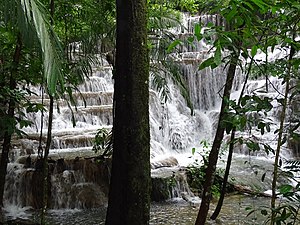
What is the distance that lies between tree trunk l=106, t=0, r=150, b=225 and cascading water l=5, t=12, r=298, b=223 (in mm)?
521

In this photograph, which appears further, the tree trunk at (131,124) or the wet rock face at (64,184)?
the wet rock face at (64,184)

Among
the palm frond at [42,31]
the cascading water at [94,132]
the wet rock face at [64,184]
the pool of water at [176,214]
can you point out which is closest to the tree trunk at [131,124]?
the cascading water at [94,132]

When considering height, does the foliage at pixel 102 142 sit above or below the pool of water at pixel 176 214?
above

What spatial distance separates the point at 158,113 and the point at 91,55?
590cm

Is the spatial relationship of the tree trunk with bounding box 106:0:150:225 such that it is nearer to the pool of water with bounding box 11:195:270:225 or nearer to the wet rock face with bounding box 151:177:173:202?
the pool of water with bounding box 11:195:270:225

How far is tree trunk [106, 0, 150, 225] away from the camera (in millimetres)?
3023

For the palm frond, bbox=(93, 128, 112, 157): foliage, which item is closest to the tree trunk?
the palm frond

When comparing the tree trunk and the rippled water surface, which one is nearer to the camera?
the tree trunk

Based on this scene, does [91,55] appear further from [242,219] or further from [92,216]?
[242,219]

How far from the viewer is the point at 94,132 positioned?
9.25 meters

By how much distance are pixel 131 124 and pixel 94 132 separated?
631 cm

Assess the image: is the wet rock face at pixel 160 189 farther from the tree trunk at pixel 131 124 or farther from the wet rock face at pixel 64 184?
the tree trunk at pixel 131 124

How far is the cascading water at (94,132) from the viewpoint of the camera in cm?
663

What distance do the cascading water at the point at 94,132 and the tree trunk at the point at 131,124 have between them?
1.71 ft
